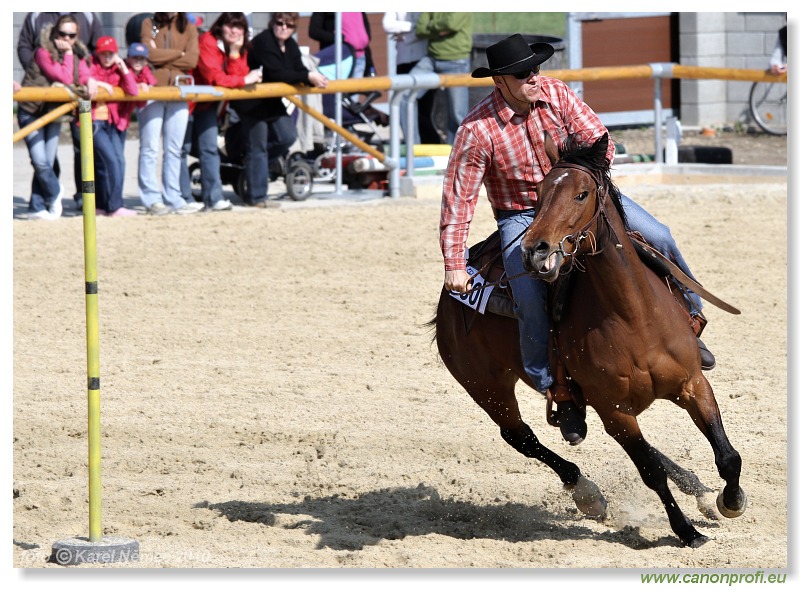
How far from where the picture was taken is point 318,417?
762 centimetres

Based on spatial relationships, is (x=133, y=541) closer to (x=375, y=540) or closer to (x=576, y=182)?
(x=375, y=540)

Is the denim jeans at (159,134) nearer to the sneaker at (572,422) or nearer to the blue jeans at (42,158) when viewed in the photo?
the blue jeans at (42,158)

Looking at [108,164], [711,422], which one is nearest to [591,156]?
[711,422]

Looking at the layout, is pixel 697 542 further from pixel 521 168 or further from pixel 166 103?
pixel 166 103

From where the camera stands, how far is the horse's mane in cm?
525

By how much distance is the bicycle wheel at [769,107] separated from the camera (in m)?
18.8

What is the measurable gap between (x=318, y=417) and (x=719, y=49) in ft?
44.6

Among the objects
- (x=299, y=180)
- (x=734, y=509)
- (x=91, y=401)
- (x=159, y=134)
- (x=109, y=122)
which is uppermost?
(x=109, y=122)

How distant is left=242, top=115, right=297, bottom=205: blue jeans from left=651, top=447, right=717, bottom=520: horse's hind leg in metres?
7.49

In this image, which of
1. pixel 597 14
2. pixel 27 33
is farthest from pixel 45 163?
pixel 597 14

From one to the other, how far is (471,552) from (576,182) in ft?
5.60

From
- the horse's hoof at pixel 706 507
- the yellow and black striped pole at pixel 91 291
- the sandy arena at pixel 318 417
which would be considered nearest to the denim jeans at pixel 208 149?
the sandy arena at pixel 318 417

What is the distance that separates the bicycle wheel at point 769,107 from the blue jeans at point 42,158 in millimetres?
10703

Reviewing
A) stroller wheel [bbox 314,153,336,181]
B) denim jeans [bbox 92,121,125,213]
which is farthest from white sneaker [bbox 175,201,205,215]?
stroller wheel [bbox 314,153,336,181]
